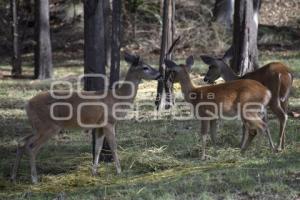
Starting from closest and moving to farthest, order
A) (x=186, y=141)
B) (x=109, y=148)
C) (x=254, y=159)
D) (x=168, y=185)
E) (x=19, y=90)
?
(x=168, y=185)
(x=254, y=159)
(x=109, y=148)
(x=186, y=141)
(x=19, y=90)

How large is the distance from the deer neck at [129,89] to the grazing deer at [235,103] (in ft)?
3.38

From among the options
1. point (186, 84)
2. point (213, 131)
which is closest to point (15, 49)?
point (186, 84)

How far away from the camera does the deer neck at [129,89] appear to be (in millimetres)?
10547

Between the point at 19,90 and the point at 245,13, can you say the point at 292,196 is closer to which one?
the point at 245,13

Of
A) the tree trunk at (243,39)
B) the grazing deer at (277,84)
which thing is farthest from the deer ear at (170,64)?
the tree trunk at (243,39)

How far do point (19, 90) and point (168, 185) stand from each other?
11.5 m

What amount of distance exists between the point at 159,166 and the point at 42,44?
12393 mm

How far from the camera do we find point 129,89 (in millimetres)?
10625

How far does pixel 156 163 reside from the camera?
10.0m

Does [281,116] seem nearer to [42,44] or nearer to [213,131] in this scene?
[213,131]

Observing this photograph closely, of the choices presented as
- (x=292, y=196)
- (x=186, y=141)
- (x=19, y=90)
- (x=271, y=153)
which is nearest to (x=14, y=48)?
(x=19, y=90)

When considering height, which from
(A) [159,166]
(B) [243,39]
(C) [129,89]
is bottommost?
(A) [159,166]

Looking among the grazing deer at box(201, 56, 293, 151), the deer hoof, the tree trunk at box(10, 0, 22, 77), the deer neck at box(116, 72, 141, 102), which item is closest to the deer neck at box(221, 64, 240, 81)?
the grazing deer at box(201, 56, 293, 151)

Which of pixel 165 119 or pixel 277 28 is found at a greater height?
pixel 277 28
